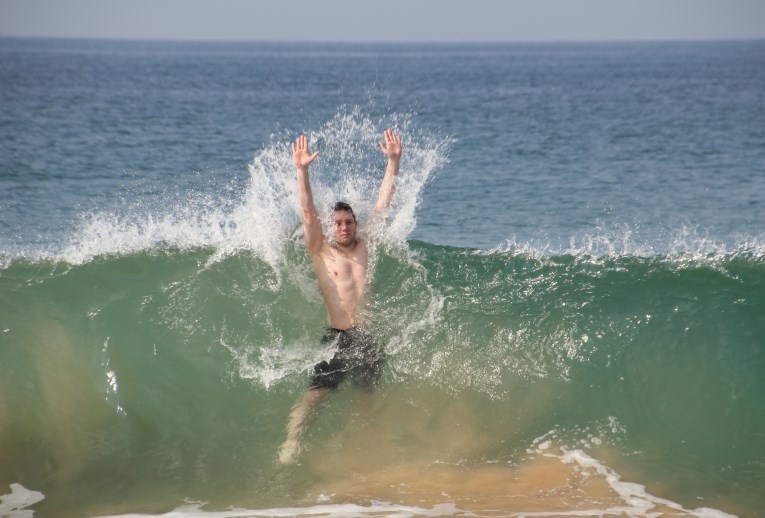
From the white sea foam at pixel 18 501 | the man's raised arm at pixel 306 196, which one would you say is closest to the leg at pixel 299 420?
the man's raised arm at pixel 306 196

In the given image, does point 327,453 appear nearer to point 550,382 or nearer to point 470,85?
point 550,382

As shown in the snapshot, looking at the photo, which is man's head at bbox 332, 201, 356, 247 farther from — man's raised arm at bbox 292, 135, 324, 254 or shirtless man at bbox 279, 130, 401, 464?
man's raised arm at bbox 292, 135, 324, 254

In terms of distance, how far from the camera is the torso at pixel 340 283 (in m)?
7.27

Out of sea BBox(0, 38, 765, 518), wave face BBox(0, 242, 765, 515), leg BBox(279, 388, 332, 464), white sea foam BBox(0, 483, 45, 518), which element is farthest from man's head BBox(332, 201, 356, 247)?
white sea foam BBox(0, 483, 45, 518)

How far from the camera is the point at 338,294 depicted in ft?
23.9

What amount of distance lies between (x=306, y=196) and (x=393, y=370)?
1696 mm

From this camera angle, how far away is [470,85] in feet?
135

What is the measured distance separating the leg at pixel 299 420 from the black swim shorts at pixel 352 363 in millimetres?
78

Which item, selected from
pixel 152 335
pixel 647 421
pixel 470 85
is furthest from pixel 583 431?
pixel 470 85

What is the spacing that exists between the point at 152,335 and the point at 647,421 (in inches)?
174

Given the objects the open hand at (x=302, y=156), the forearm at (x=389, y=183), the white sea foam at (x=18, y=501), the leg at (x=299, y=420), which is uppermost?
the open hand at (x=302, y=156)

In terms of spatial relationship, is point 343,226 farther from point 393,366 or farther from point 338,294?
point 393,366

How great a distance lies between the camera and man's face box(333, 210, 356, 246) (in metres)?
7.31

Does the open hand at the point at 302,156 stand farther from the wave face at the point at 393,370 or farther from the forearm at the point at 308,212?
the wave face at the point at 393,370
